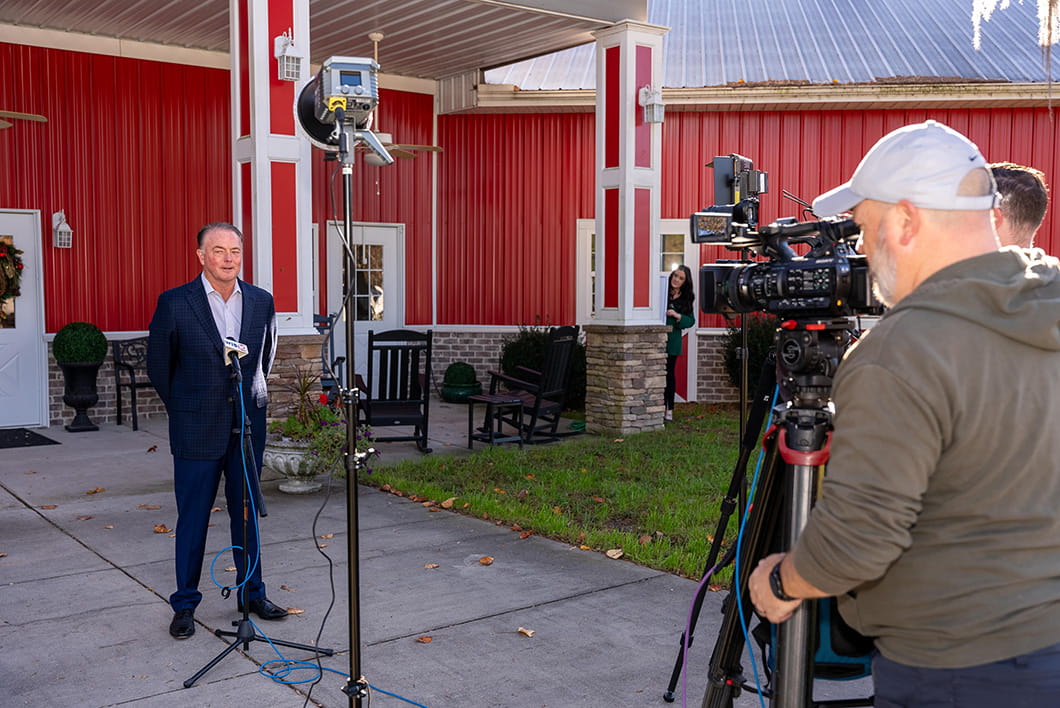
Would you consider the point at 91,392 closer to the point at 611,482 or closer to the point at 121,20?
the point at 121,20

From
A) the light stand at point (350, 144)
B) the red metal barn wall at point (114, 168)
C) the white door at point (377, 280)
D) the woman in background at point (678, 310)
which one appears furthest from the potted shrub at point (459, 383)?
the light stand at point (350, 144)

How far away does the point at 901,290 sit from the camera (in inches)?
69.4

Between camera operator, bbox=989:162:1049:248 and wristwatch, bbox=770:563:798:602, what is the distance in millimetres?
1661

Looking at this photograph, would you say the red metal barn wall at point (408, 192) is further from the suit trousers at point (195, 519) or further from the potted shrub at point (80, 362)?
the suit trousers at point (195, 519)

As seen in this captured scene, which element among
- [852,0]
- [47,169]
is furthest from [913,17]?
[47,169]

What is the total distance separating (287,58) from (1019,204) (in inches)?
233

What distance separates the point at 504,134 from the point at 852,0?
6.42 metres

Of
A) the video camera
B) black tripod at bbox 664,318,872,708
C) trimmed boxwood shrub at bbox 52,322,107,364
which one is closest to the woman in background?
trimmed boxwood shrub at bbox 52,322,107,364

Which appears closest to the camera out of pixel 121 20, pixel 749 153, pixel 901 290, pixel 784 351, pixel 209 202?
pixel 901 290

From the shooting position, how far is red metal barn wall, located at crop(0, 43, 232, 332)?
10.1 m

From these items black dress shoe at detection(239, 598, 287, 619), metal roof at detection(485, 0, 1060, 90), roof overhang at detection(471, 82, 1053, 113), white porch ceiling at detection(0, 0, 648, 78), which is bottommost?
black dress shoe at detection(239, 598, 287, 619)

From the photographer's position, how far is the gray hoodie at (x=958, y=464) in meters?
1.58

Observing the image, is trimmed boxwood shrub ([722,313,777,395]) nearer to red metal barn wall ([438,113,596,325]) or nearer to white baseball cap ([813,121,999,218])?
red metal barn wall ([438,113,596,325])

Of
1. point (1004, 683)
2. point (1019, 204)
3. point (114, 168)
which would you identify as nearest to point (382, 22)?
point (114, 168)
